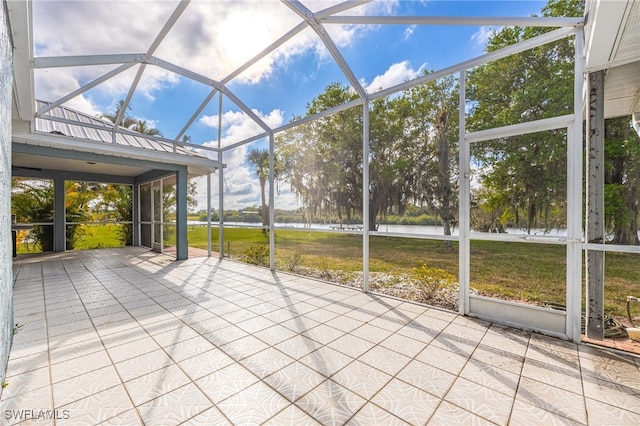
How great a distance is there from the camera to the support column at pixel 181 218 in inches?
278

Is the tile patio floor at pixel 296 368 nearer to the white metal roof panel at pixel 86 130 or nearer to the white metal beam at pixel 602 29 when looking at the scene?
the white metal beam at pixel 602 29

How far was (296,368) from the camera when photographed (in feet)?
7.07

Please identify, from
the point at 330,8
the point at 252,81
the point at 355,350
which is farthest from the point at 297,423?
the point at 252,81

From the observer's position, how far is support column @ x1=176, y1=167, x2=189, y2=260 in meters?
7.06

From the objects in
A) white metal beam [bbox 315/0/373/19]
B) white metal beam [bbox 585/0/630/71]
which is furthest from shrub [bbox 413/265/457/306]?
white metal beam [bbox 315/0/373/19]

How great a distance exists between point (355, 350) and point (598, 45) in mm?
3336

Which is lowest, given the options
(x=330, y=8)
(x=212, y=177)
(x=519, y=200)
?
Answer: (x=519, y=200)

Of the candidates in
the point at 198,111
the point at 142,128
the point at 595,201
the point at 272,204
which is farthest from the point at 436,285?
the point at 142,128

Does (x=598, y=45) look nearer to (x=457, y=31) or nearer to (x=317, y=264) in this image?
(x=457, y=31)

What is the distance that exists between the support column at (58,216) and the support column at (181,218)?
175 inches

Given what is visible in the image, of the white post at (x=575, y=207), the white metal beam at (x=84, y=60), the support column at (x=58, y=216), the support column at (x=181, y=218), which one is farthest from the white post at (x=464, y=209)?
the support column at (x=58, y=216)

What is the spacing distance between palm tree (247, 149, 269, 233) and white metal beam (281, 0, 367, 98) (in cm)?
287

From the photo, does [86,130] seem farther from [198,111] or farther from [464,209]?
[464,209]

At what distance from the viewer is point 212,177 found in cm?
799
